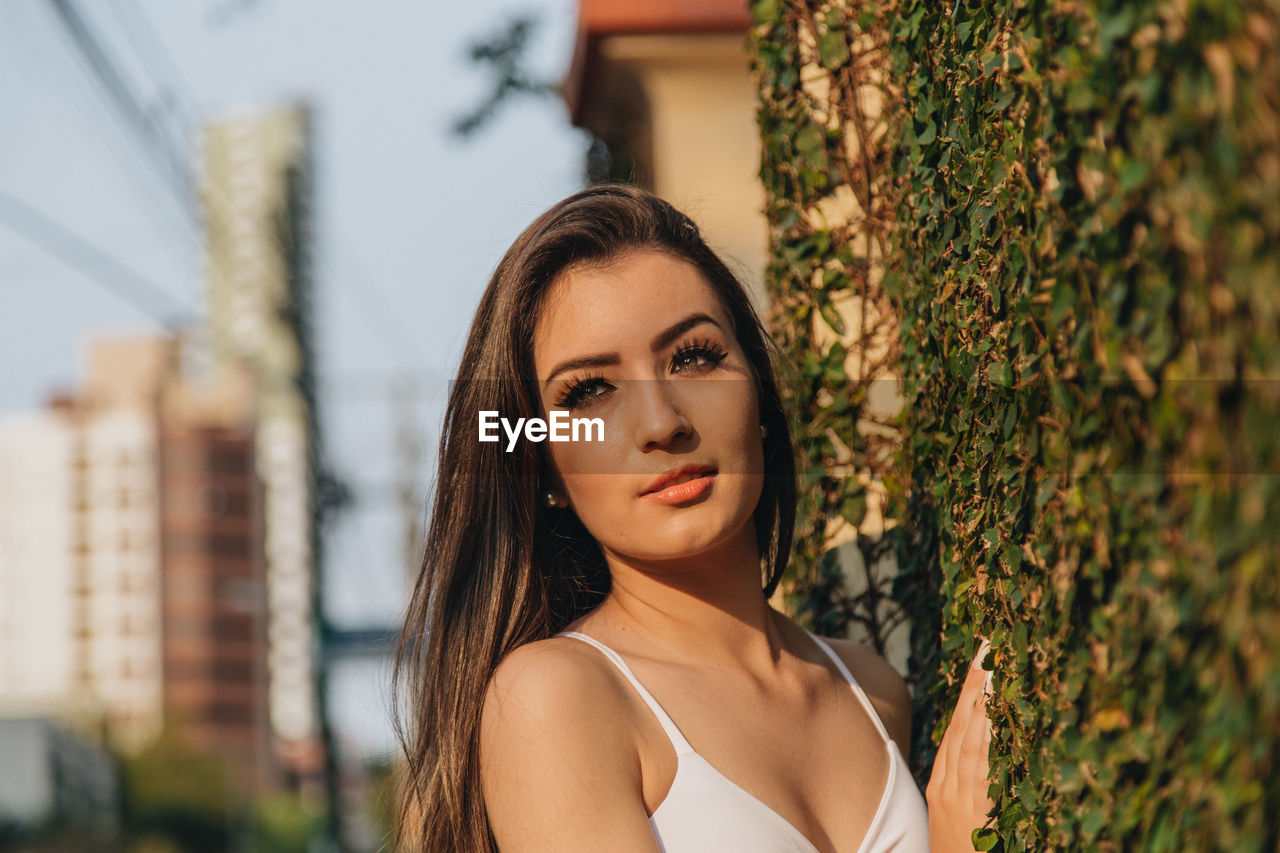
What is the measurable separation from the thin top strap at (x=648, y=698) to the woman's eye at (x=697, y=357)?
1.59 feet

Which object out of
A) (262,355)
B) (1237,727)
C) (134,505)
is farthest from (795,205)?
(134,505)

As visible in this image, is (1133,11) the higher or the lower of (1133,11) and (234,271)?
the lower

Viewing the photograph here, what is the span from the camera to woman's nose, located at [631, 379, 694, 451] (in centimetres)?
245

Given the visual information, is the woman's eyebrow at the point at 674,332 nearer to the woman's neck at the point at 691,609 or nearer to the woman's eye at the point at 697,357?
the woman's eye at the point at 697,357

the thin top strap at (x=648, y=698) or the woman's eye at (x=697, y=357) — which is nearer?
the thin top strap at (x=648, y=698)

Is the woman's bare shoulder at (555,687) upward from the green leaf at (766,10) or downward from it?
downward

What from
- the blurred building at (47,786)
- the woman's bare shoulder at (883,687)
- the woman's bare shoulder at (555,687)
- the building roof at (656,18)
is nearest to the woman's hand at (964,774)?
the woman's bare shoulder at (883,687)

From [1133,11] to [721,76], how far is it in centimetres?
387

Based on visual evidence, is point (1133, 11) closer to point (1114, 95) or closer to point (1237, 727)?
point (1114, 95)

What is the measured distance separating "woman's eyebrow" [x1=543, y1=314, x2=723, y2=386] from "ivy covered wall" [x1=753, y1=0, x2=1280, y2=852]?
1.38ft

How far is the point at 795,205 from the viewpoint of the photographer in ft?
11.5

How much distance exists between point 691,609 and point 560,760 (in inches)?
20.3

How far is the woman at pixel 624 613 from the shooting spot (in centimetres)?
232

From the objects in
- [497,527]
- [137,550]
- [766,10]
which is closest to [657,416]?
[497,527]
